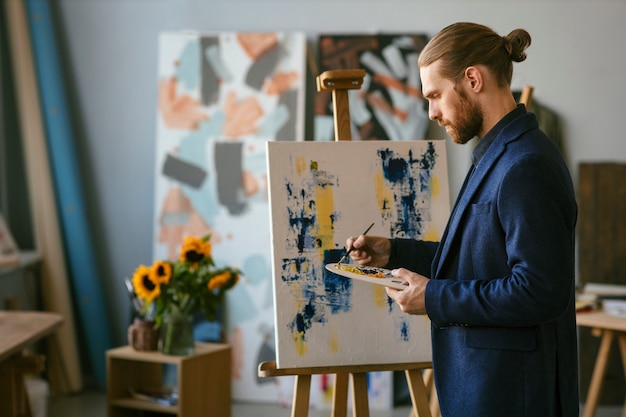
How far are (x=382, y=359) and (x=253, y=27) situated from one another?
2642 millimetres

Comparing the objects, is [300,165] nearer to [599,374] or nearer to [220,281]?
[220,281]

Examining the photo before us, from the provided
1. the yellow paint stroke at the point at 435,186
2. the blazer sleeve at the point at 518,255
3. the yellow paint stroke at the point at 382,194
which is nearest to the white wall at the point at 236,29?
the yellow paint stroke at the point at 435,186

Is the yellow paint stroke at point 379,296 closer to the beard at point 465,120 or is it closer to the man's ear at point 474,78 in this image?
the beard at point 465,120

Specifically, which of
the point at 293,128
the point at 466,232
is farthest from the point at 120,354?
the point at 466,232

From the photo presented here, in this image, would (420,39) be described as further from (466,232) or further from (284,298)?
(466,232)

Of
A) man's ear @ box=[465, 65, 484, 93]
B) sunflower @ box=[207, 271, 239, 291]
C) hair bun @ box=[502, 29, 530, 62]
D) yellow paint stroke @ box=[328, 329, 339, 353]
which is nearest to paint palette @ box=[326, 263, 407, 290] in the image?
yellow paint stroke @ box=[328, 329, 339, 353]

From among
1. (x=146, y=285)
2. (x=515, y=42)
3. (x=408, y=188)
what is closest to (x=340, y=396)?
(x=408, y=188)

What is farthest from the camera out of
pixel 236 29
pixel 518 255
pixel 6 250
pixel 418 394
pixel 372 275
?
pixel 236 29

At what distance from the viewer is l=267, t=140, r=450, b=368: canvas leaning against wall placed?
2.43 m

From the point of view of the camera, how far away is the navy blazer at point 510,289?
1633 mm

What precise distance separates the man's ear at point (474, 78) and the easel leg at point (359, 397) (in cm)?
102

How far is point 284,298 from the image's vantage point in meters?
2.44

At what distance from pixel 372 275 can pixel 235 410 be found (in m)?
2.48

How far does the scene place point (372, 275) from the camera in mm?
2082
